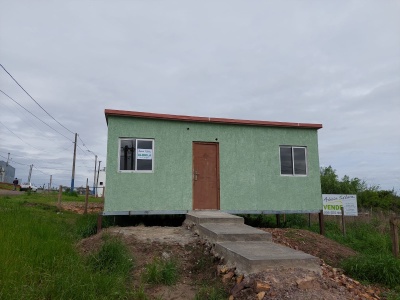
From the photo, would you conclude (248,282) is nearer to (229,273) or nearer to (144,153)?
(229,273)

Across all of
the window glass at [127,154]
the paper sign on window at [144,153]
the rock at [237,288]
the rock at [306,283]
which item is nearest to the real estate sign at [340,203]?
the paper sign on window at [144,153]

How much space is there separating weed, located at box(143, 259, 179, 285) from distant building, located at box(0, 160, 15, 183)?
55.8 metres

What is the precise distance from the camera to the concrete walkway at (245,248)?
442 centimetres

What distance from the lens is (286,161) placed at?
1073 centimetres

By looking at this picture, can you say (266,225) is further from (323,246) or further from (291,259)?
(291,259)

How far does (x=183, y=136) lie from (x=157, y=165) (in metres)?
1.21

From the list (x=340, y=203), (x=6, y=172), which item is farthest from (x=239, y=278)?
(x=6, y=172)

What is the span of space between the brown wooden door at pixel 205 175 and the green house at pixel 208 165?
0.03 metres

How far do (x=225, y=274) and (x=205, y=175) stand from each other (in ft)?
17.2

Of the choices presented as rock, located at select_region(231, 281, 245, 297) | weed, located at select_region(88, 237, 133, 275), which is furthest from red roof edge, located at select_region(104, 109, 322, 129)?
rock, located at select_region(231, 281, 245, 297)

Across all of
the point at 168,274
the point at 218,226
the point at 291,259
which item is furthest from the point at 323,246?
the point at 168,274

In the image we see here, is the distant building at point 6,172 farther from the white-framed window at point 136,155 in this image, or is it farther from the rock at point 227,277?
the rock at point 227,277

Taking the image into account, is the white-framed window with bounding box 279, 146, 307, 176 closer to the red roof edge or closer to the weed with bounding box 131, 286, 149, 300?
the red roof edge

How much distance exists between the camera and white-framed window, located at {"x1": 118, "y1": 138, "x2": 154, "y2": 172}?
9367 millimetres
